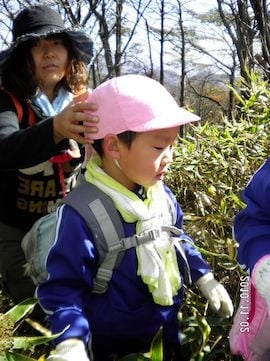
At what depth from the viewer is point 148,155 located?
135 centimetres

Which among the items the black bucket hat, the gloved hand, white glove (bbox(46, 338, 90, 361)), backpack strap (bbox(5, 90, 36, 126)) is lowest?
the gloved hand

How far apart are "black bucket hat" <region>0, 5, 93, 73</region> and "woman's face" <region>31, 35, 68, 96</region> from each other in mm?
35

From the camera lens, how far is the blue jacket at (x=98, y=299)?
1271 mm

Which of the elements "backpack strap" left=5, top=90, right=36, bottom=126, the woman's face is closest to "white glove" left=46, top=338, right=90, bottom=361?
"backpack strap" left=5, top=90, right=36, bottom=126

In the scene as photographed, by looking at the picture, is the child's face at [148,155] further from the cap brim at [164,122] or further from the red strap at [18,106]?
the red strap at [18,106]

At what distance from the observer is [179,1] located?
14.1 m

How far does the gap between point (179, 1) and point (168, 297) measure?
13.7 m

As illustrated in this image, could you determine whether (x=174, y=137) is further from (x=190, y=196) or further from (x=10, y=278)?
(x=190, y=196)

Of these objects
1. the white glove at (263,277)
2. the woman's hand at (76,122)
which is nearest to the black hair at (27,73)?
the woman's hand at (76,122)

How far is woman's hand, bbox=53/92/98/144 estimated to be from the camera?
4.48 feet

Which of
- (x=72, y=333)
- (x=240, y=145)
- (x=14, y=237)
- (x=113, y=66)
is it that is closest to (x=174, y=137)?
(x=72, y=333)

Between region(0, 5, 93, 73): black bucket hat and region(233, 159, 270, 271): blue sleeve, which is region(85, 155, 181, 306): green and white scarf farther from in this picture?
region(0, 5, 93, 73): black bucket hat

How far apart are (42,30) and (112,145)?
531 millimetres

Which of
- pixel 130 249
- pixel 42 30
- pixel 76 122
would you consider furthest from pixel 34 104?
pixel 130 249
